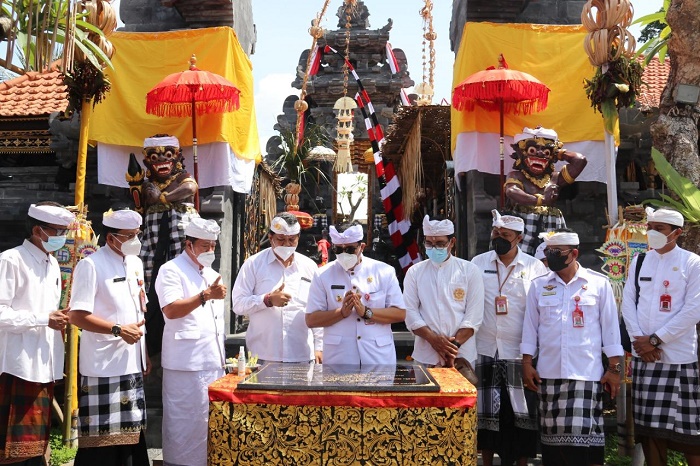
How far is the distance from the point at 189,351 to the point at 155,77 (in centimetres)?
432

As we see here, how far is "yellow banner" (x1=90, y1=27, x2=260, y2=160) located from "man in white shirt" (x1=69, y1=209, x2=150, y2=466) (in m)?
3.45

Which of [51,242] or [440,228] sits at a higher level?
[440,228]

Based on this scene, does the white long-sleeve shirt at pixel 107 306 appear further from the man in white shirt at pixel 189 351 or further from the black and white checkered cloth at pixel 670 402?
the black and white checkered cloth at pixel 670 402

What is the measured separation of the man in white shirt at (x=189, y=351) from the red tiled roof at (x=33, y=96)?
6107mm

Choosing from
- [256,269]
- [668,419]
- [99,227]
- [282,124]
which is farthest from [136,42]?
[282,124]

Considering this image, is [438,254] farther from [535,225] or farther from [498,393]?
[535,225]

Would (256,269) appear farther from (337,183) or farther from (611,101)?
(337,183)

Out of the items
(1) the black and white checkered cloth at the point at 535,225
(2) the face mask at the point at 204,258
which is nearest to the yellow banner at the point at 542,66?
(1) the black and white checkered cloth at the point at 535,225

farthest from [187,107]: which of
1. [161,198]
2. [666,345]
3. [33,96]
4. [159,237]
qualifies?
[666,345]

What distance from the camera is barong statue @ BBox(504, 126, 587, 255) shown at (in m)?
7.05

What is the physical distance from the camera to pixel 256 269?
18.0ft

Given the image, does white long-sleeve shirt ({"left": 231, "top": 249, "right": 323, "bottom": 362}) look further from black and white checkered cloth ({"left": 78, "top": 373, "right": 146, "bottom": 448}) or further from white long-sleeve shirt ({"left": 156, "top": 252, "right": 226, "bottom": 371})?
black and white checkered cloth ({"left": 78, "top": 373, "right": 146, "bottom": 448})

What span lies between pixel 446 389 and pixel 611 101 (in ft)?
13.3

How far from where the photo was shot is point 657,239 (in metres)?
5.18
